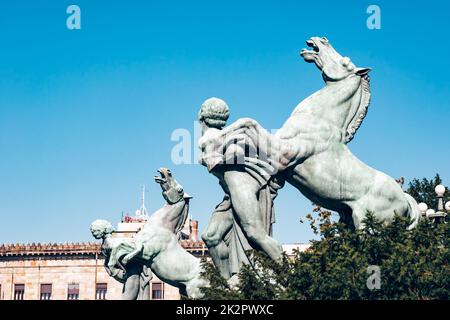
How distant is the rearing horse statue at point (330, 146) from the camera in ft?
48.8

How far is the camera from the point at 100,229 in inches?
771

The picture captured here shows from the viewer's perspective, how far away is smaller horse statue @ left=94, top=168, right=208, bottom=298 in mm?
18016

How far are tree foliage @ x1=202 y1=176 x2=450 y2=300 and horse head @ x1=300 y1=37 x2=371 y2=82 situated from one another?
2007 mm

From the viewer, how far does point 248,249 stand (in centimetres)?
1480

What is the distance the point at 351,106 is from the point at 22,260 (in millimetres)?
58974

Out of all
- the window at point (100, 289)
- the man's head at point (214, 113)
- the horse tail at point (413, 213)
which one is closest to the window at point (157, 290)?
the window at point (100, 289)

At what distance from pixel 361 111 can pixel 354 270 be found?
7.33 ft

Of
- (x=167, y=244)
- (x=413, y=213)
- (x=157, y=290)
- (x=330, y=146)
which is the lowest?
(x=157, y=290)

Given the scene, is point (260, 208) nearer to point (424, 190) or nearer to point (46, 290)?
point (424, 190)

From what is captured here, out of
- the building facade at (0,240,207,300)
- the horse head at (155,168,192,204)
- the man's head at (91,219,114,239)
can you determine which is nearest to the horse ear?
the horse head at (155,168,192,204)

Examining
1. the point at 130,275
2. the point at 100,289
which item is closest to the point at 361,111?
the point at 130,275

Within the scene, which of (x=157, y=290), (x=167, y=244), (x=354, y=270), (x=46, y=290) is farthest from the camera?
(x=46, y=290)

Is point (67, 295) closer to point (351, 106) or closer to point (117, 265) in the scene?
point (117, 265)

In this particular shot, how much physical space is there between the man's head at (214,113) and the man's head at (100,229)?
486 cm
